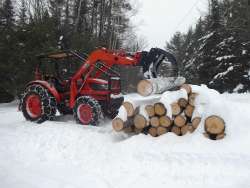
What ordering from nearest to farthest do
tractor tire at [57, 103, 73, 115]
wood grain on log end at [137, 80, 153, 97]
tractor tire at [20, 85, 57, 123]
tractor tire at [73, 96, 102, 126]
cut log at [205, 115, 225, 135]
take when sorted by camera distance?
cut log at [205, 115, 225, 135] < wood grain on log end at [137, 80, 153, 97] < tractor tire at [73, 96, 102, 126] < tractor tire at [20, 85, 57, 123] < tractor tire at [57, 103, 73, 115]

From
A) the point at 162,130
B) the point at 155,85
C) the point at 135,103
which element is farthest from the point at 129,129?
the point at 155,85

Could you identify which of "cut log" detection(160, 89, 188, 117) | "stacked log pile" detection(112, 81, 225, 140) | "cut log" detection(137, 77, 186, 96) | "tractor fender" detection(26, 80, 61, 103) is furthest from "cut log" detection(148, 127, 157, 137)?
"tractor fender" detection(26, 80, 61, 103)

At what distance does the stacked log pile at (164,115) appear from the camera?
715 cm

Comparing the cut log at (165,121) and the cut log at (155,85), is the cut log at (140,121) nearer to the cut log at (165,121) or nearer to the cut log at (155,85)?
the cut log at (165,121)

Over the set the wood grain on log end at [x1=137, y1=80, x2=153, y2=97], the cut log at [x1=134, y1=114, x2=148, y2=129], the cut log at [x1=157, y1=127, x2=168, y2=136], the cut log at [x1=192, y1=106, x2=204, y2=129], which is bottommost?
the cut log at [x1=157, y1=127, x2=168, y2=136]

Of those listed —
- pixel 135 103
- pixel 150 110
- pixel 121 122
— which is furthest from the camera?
pixel 135 103

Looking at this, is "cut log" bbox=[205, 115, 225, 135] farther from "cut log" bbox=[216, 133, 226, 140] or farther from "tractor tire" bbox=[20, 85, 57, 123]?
"tractor tire" bbox=[20, 85, 57, 123]

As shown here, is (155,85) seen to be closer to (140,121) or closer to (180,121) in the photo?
(140,121)

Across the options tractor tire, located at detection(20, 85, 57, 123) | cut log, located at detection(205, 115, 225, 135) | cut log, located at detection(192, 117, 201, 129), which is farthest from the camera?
tractor tire, located at detection(20, 85, 57, 123)

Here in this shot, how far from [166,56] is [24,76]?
11.8 m

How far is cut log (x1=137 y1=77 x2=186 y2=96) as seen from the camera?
783 cm

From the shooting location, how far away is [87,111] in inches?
359

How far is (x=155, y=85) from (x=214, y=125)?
183 cm

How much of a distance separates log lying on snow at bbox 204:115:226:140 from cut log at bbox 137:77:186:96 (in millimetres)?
1613
